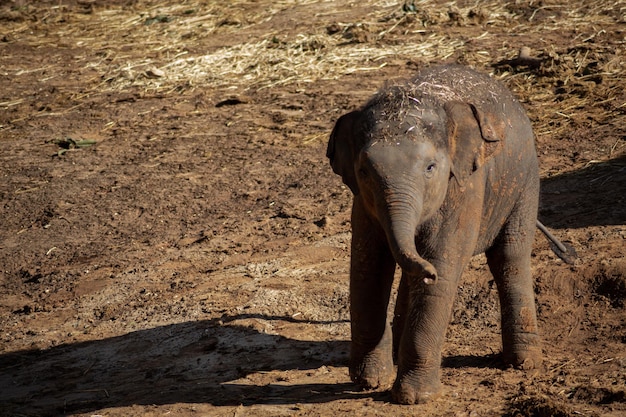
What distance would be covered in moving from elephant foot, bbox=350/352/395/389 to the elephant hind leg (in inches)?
33.1

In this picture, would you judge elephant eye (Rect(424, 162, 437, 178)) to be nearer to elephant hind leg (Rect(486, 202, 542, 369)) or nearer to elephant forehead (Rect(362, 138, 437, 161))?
elephant forehead (Rect(362, 138, 437, 161))

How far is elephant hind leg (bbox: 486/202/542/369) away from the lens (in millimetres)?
6371

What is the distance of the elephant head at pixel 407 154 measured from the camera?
203 inches

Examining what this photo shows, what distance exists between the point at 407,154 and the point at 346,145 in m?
0.48

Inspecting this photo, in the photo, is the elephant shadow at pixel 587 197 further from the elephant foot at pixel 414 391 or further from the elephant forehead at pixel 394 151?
the elephant forehead at pixel 394 151

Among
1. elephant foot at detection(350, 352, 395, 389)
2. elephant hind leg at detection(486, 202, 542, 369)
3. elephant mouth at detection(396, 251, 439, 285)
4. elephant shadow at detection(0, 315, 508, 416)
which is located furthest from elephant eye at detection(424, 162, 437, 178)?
elephant shadow at detection(0, 315, 508, 416)

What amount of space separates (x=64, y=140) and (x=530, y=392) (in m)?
7.85

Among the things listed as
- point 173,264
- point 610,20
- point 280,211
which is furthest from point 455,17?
point 173,264

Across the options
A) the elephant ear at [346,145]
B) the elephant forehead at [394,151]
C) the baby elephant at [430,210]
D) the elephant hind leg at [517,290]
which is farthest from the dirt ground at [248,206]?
the elephant forehead at [394,151]

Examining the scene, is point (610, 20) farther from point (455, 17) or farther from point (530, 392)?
point (530, 392)

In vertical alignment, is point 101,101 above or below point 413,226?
below

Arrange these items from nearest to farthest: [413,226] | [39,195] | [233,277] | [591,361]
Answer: [413,226] → [591,361] → [233,277] → [39,195]

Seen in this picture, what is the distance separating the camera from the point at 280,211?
9664mm

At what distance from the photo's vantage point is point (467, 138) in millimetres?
5527
